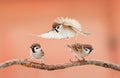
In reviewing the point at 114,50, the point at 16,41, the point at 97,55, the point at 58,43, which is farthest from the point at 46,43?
Answer: the point at 114,50

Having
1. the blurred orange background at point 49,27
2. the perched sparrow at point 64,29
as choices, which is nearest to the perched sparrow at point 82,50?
the perched sparrow at point 64,29

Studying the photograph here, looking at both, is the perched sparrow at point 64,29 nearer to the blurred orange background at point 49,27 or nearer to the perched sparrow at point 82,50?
the perched sparrow at point 82,50

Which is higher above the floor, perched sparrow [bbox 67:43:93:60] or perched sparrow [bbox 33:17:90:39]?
perched sparrow [bbox 33:17:90:39]

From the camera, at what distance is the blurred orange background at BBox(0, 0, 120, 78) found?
165cm

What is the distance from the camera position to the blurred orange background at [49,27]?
1646mm

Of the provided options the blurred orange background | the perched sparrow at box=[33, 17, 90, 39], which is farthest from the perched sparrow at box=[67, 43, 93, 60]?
the blurred orange background

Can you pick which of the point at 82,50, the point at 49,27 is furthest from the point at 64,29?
the point at 49,27

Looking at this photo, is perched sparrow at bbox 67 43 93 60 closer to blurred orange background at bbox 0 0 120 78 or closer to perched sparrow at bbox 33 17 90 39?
perched sparrow at bbox 33 17 90 39

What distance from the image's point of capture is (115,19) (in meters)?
1.72

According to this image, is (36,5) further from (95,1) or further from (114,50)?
(114,50)

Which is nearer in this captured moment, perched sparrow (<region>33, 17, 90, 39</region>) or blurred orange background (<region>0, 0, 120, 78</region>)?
perched sparrow (<region>33, 17, 90, 39</region>)

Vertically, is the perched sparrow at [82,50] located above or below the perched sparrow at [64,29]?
below

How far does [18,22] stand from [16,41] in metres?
0.13

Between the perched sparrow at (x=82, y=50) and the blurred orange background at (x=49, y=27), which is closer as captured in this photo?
the perched sparrow at (x=82, y=50)
